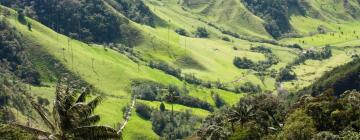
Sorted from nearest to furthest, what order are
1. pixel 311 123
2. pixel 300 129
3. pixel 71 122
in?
pixel 71 122 → pixel 300 129 → pixel 311 123

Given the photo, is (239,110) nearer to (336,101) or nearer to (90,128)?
(336,101)

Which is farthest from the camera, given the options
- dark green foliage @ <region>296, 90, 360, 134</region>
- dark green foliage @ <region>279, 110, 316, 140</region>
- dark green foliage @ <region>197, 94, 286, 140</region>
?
dark green foliage @ <region>197, 94, 286, 140</region>

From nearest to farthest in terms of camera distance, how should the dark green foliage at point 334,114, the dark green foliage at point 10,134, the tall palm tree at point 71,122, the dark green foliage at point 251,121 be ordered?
the tall palm tree at point 71,122 → the dark green foliage at point 334,114 → the dark green foliage at point 10,134 → the dark green foliage at point 251,121

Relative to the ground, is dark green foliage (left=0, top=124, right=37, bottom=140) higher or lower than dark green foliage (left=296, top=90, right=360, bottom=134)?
lower

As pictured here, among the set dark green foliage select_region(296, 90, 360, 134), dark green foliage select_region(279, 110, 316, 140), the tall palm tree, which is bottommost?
dark green foliage select_region(279, 110, 316, 140)

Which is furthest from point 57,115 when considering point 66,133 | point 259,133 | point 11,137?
point 259,133

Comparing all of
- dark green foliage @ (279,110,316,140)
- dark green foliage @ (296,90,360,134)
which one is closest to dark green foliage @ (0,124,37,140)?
dark green foliage @ (279,110,316,140)

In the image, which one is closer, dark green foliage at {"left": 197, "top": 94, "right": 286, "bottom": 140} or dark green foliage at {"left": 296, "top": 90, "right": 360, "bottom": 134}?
dark green foliage at {"left": 296, "top": 90, "right": 360, "bottom": 134}

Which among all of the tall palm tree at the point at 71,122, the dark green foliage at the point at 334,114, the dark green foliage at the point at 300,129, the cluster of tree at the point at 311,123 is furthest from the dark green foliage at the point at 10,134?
the tall palm tree at the point at 71,122

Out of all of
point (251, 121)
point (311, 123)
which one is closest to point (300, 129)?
point (311, 123)

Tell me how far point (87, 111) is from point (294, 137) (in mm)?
61750

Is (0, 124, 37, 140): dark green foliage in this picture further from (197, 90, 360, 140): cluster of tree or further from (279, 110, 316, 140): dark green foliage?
(279, 110, 316, 140): dark green foliage

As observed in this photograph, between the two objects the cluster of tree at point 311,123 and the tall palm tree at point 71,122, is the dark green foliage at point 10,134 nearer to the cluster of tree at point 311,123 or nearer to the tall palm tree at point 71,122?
the cluster of tree at point 311,123

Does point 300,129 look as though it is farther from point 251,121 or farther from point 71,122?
point 71,122
